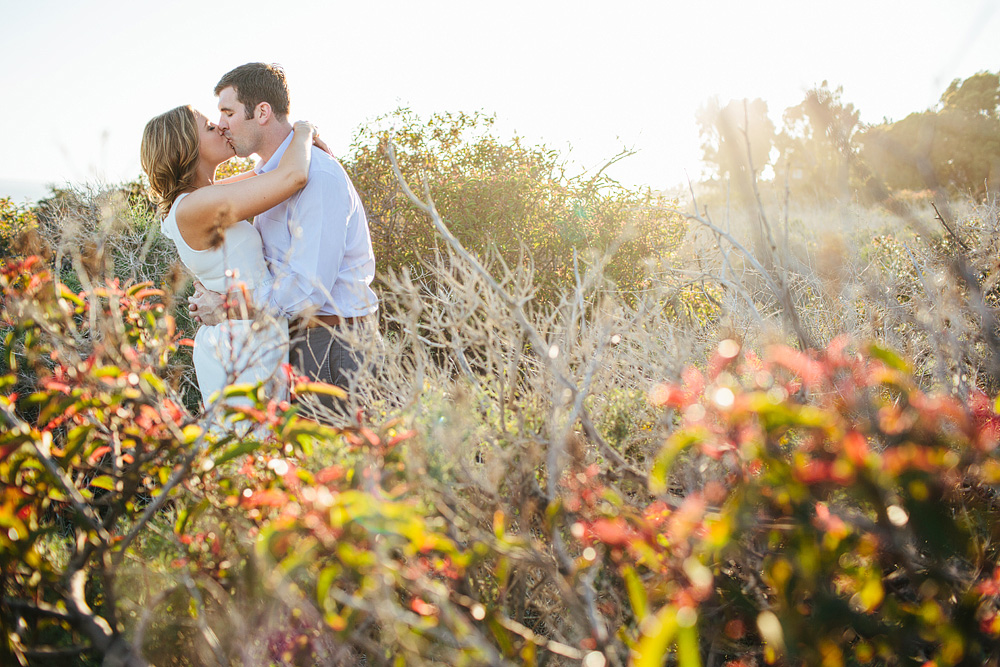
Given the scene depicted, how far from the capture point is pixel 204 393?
2.82m

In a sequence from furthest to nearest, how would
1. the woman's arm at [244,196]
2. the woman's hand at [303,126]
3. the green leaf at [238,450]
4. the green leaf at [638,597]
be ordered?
the woman's hand at [303,126]
the woman's arm at [244,196]
the green leaf at [238,450]
the green leaf at [638,597]

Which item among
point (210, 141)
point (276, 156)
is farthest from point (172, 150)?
point (276, 156)

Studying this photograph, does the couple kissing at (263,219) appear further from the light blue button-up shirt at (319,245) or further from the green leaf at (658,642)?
the green leaf at (658,642)

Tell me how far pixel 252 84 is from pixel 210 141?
1.21ft

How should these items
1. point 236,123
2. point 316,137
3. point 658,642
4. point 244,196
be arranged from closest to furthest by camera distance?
point 658,642, point 244,196, point 236,123, point 316,137

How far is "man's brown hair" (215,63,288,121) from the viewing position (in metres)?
3.12

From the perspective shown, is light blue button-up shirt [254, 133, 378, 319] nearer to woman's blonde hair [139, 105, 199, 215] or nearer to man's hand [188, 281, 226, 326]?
man's hand [188, 281, 226, 326]

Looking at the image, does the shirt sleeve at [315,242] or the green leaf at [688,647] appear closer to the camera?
the green leaf at [688,647]

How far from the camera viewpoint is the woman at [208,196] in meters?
2.74

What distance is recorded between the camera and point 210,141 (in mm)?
3047

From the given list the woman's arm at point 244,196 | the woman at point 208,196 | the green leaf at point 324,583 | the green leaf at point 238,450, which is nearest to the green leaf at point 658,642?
the green leaf at point 324,583

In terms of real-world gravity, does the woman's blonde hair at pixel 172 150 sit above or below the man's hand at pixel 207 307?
above

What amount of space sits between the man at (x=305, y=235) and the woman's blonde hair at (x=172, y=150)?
0.67 ft

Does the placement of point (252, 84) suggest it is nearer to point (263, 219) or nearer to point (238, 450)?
point (263, 219)
